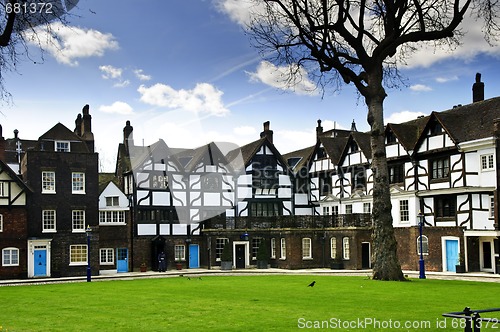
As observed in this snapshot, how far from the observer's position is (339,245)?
161 feet

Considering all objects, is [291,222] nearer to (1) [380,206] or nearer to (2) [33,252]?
(2) [33,252]

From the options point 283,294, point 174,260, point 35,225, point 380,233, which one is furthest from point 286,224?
point 283,294

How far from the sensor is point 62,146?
153 feet

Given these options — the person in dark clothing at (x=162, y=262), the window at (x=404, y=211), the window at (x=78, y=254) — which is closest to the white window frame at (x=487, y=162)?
the window at (x=404, y=211)

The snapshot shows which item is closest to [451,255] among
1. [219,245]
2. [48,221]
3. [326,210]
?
[326,210]

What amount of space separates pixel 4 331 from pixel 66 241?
31903 mm

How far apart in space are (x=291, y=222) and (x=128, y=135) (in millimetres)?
16231

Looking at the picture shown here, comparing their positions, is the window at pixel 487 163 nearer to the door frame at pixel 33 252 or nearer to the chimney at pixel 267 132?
the chimney at pixel 267 132

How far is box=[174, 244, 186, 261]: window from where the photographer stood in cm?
5088

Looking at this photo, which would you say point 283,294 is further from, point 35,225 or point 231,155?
point 231,155

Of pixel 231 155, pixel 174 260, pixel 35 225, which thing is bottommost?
pixel 174 260

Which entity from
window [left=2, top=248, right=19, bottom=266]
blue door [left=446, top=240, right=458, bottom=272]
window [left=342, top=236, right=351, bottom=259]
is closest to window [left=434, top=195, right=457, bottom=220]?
blue door [left=446, top=240, right=458, bottom=272]

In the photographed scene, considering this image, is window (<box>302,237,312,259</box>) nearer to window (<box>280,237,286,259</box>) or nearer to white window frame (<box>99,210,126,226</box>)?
window (<box>280,237,286,259</box>)

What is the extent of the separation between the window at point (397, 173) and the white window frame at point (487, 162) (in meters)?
7.34
